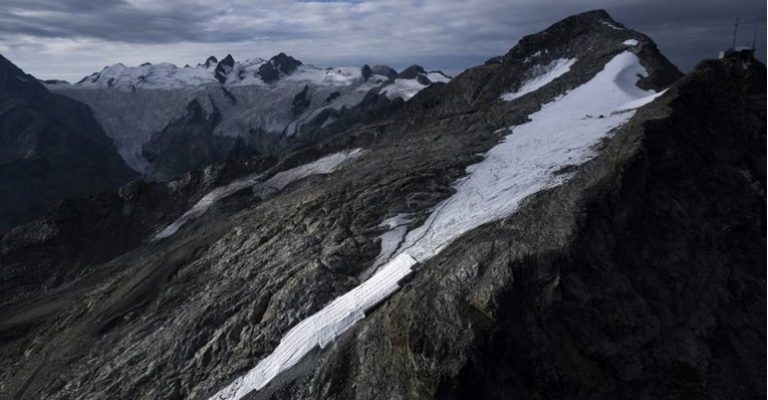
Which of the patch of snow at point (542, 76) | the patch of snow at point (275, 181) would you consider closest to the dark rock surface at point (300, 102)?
the patch of snow at point (275, 181)

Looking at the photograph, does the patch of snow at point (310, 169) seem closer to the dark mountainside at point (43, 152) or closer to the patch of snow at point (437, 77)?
the dark mountainside at point (43, 152)

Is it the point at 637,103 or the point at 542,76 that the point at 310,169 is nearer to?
the point at 542,76

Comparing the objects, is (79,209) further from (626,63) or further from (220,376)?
(626,63)

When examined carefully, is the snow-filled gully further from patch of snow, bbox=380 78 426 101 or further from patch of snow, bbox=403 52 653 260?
patch of snow, bbox=380 78 426 101

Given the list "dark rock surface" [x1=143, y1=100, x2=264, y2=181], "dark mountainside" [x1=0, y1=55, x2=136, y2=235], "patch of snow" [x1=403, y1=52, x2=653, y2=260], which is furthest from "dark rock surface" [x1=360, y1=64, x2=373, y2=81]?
"patch of snow" [x1=403, y1=52, x2=653, y2=260]

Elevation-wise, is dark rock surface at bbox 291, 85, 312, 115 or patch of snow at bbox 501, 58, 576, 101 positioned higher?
patch of snow at bbox 501, 58, 576, 101

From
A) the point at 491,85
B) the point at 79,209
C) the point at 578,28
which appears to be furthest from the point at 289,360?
the point at 578,28
